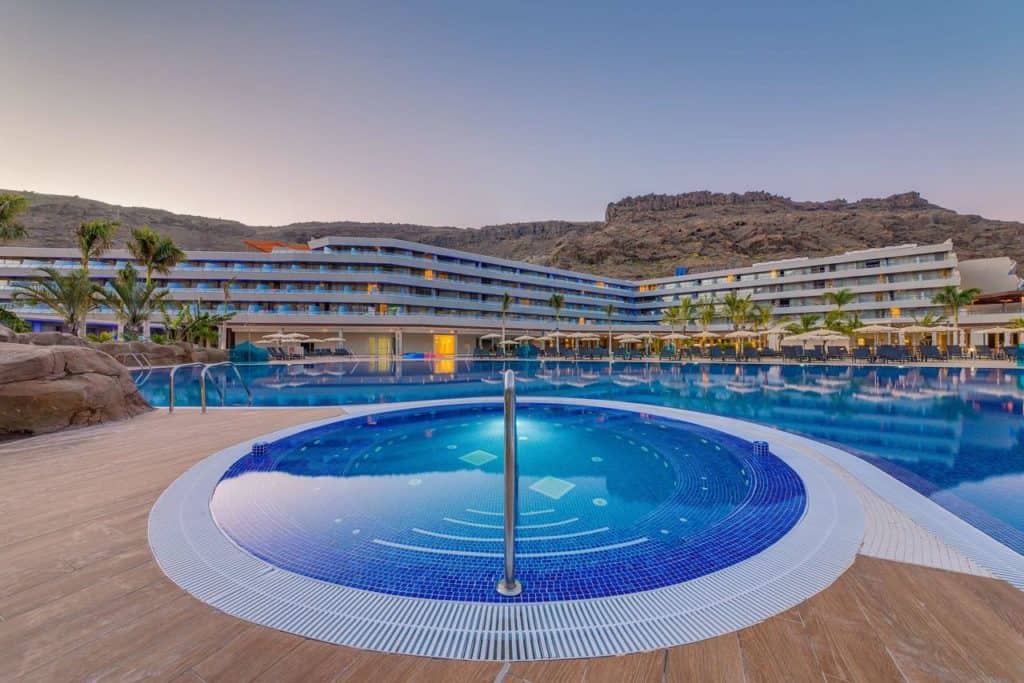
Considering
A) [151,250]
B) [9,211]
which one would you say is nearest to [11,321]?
[151,250]

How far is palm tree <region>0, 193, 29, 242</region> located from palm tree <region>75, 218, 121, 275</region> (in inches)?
409

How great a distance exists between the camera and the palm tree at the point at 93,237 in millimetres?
22734

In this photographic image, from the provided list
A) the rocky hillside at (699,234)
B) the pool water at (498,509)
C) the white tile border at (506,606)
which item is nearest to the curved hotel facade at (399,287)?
the pool water at (498,509)

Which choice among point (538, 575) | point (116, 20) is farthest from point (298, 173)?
point (538, 575)

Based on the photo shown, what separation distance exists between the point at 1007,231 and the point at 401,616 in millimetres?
139325

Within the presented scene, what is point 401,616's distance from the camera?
7.50 ft

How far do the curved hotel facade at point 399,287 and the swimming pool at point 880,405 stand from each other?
17661 millimetres

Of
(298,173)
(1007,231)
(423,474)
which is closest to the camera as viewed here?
(423,474)

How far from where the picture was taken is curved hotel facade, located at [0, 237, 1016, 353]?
3834 cm

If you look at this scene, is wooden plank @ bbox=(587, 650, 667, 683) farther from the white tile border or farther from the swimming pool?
the swimming pool

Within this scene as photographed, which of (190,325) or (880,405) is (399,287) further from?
(880,405)

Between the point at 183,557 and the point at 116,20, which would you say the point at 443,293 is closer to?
the point at 116,20

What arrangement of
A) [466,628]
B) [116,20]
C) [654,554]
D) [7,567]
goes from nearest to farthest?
[466,628] < [7,567] < [654,554] < [116,20]

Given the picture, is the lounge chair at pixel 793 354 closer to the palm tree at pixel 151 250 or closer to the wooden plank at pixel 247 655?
the wooden plank at pixel 247 655
